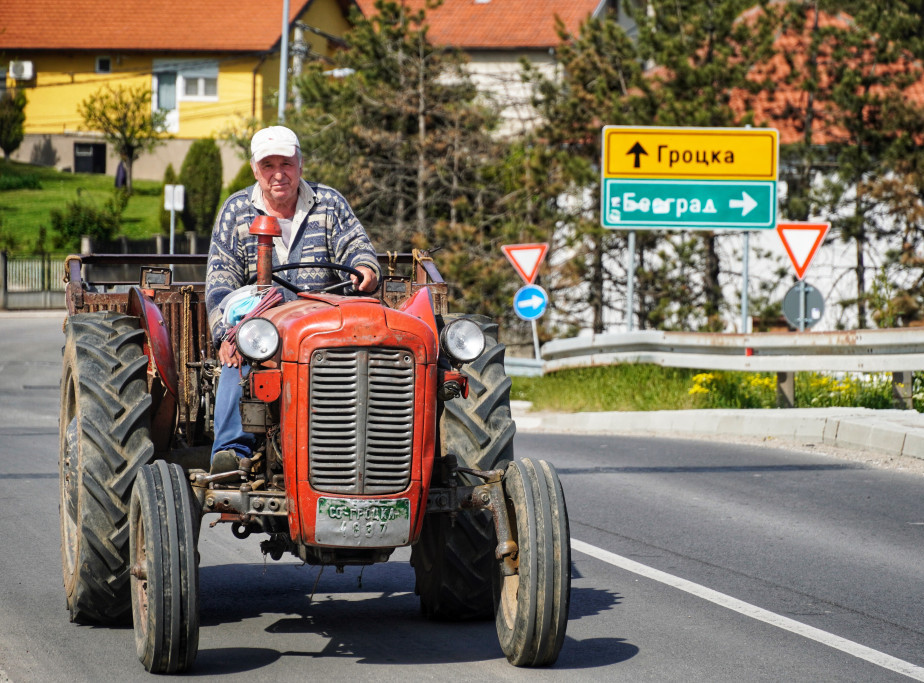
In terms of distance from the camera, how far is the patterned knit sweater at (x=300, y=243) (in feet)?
21.0

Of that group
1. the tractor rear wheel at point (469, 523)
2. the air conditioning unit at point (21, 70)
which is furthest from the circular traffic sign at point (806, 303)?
the air conditioning unit at point (21, 70)

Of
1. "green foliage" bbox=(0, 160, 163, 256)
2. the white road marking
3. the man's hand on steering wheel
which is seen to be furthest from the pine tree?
the man's hand on steering wheel

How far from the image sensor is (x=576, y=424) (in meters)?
Result: 17.6

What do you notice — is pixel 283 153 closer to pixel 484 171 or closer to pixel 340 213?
pixel 340 213

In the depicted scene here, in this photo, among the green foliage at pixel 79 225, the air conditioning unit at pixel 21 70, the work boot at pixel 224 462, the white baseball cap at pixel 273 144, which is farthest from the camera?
the air conditioning unit at pixel 21 70

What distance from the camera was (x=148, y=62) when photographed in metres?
61.8

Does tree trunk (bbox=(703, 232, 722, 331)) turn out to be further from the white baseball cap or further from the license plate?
the license plate

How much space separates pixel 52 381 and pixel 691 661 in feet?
61.9

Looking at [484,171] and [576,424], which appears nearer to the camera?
[576,424]

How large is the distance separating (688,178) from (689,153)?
0.36 metres

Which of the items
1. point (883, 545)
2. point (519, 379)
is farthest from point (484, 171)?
point (883, 545)

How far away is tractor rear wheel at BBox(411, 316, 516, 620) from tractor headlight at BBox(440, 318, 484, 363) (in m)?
0.64

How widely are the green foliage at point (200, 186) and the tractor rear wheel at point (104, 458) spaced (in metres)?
44.4

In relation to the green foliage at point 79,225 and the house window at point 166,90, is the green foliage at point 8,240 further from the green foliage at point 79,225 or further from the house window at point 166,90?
the house window at point 166,90
